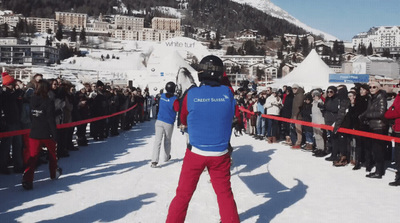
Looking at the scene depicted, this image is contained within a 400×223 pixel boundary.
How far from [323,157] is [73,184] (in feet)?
18.8

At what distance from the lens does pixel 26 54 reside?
399 feet

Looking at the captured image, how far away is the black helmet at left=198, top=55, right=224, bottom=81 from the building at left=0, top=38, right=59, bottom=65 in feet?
412

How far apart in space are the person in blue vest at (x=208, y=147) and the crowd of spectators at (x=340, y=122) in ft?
3.20

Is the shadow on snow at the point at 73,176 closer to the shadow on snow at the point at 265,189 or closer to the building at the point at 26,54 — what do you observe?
Answer: the shadow on snow at the point at 265,189

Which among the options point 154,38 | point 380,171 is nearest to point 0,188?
point 380,171

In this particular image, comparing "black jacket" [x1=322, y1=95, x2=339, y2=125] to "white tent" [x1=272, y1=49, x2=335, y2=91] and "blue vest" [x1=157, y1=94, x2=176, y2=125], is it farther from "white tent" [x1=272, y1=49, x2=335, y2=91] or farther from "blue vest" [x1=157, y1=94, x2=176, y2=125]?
"white tent" [x1=272, y1=49, x2=335, y2=91]

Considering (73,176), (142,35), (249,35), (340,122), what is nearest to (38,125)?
(73,176)

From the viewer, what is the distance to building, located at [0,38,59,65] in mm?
119312

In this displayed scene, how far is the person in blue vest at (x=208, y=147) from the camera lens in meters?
3.39

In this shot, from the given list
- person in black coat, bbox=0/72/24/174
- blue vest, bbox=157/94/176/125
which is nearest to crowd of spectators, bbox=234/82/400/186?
blue vest, bbox=157/94/176/125

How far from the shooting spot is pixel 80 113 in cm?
1012

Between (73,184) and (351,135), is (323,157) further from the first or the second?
(73,184)

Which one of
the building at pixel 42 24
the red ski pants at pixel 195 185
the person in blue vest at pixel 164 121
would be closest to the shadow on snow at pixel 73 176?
the person in blue vest at pixel 164 121

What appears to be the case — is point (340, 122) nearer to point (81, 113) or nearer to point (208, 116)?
point (208, 116)
